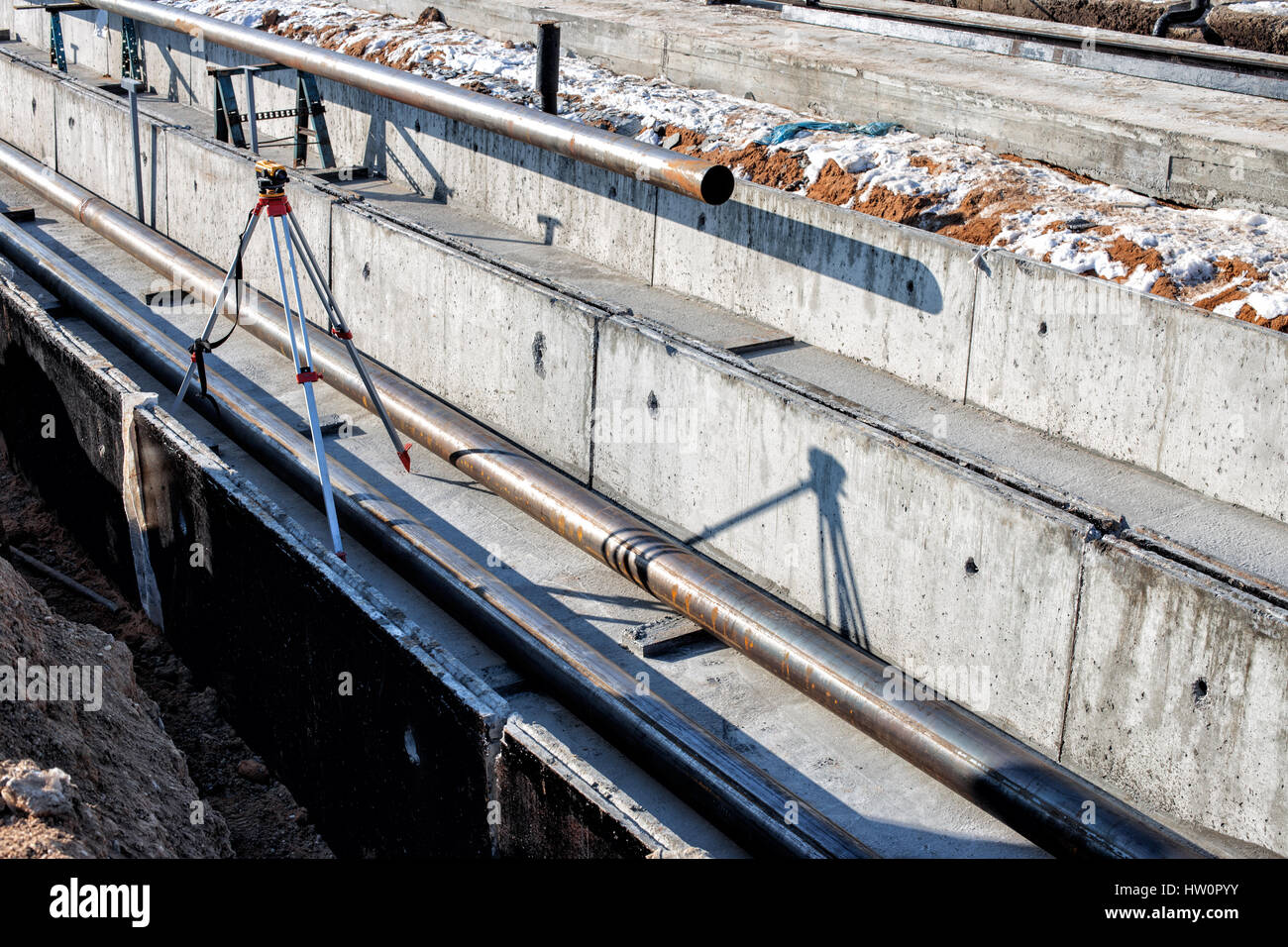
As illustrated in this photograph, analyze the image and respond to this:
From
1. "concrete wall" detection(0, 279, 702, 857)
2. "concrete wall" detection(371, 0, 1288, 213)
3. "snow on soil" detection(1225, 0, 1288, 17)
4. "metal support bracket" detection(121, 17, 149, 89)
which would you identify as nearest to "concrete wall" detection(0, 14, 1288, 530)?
"concrete wall" detection(371, 0, 1288, 213)

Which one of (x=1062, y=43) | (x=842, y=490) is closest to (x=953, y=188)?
(x=842, y=490)

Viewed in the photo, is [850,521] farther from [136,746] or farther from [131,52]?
[131,52]

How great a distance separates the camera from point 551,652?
25.2 feet

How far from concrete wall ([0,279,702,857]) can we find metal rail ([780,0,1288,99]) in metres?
10.7

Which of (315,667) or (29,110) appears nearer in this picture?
(315,667)

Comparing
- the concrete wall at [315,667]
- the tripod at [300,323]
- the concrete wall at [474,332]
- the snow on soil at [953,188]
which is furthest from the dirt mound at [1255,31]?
the concrete wall at [315,667]

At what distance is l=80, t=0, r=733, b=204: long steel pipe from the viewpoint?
32.3 feet

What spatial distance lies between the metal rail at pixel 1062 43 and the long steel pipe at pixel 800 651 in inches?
331

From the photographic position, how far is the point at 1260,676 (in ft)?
19.7

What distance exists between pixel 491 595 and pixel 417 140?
784 cm

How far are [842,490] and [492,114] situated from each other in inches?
223

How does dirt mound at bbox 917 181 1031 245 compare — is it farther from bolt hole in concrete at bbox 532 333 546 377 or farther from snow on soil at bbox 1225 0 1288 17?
snow on soil at bbox 1225 0 1288 17
